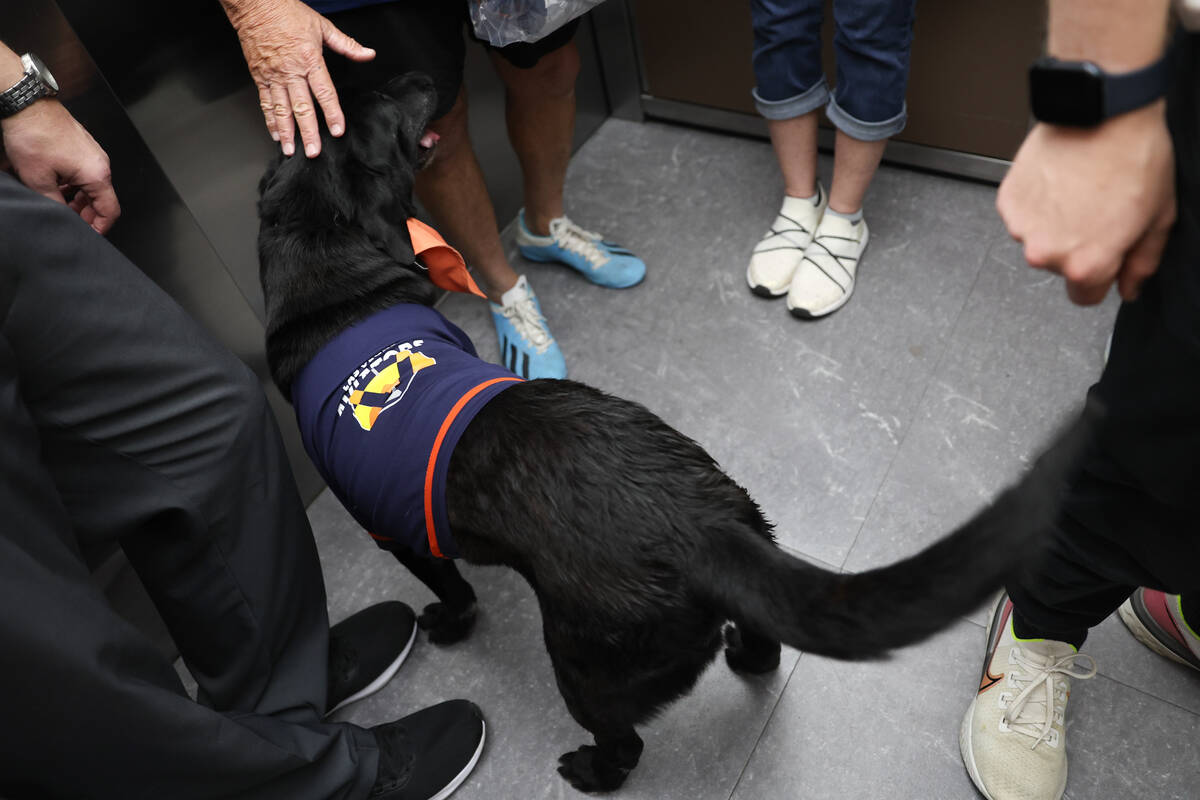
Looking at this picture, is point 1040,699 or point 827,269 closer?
point 1040,699

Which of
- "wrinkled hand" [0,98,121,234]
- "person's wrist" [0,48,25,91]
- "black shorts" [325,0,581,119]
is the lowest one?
"black shorts" [325,0,581,119]

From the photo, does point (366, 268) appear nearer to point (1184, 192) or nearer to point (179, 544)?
point (179, 544)

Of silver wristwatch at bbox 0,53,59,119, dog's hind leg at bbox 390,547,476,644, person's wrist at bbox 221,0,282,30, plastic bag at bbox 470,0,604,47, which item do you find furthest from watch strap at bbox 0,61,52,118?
dog's hind leg at bbox 390,547,476,644

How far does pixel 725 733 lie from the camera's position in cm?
130

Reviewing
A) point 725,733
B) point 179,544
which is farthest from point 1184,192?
point 179,544

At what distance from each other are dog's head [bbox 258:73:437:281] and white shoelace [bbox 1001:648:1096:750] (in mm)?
1128

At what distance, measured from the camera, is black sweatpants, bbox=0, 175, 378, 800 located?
2.60 ft

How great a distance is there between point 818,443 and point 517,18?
99 cm

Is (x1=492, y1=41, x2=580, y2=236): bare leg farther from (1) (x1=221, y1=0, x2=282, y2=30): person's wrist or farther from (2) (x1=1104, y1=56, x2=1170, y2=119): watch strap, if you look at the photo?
(2) (x1=1104, y1=56, x2=1170, y2=119): watch strap

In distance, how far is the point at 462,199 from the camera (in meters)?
1.75

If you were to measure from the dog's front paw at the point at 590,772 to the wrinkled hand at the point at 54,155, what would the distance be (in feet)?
3.53

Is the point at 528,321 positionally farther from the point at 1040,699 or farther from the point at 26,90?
the point at 1040,699

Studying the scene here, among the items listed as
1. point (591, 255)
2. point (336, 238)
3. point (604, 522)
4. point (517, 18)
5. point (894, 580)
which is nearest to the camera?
point (894, 580)

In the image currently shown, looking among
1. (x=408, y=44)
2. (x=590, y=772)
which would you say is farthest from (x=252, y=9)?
(x=590, y=772)
